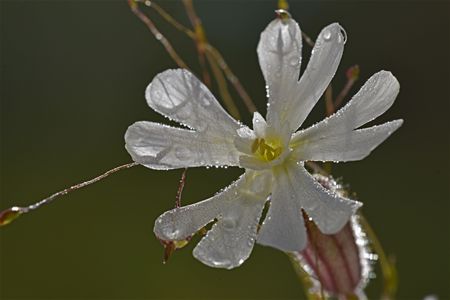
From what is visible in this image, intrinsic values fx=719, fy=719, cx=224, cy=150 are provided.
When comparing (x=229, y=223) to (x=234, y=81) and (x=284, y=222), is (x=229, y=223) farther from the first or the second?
(x=234, y=81)

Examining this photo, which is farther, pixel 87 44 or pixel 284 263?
pixel 87 44

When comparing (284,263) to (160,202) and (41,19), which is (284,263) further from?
(41,19)

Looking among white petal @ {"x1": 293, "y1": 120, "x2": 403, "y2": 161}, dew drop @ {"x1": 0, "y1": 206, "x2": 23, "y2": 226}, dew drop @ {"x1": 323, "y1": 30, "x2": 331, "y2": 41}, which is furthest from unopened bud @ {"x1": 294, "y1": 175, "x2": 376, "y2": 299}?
dew drop @ {"x1": 0, "y1": 206, "x2": 23, "y2": 226}

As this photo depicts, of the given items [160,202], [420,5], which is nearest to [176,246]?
[160,202]

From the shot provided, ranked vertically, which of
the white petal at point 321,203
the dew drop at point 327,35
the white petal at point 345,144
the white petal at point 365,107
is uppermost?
the dew drop at point 327,35

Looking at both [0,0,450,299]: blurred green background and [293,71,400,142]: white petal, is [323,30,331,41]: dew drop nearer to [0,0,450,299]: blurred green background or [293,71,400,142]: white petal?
[293,71,400,142]: white petal

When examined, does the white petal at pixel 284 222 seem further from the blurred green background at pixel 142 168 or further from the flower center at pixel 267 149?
the blurred green background at pixel 142 168

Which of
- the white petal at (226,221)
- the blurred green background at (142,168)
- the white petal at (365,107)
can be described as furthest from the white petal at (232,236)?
the blurred green background at (142,168)
